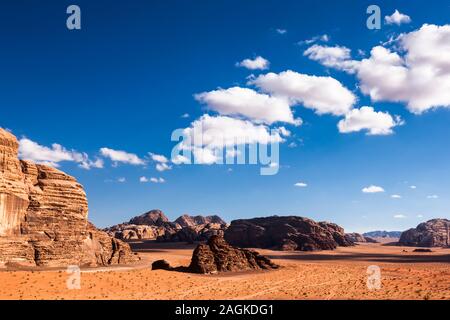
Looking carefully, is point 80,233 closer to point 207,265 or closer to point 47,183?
point 47,183

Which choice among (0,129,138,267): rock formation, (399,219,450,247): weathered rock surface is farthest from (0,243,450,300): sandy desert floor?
(399,219,450,247): weathered rock surface

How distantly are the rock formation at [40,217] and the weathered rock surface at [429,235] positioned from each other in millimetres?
132853

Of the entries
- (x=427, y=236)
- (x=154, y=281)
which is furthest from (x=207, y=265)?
(x=427, y=236)

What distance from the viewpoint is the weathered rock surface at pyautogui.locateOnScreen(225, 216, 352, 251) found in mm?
96062

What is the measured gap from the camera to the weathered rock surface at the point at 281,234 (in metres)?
96.1

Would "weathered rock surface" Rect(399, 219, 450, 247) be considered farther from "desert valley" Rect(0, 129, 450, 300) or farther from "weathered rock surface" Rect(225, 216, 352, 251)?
"desert valley" Rect(0, 129, 450, 300)

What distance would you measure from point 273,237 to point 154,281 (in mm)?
67355

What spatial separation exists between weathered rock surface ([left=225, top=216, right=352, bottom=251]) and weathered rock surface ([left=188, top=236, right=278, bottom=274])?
43.6 m

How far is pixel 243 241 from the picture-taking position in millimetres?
104750

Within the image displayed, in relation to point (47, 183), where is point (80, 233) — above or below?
below

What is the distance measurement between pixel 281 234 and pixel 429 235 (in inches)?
3047

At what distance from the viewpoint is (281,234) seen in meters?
99.8

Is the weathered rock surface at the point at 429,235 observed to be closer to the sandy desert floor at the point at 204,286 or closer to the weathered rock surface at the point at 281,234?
the weathered rock surface at the point at 281,234
